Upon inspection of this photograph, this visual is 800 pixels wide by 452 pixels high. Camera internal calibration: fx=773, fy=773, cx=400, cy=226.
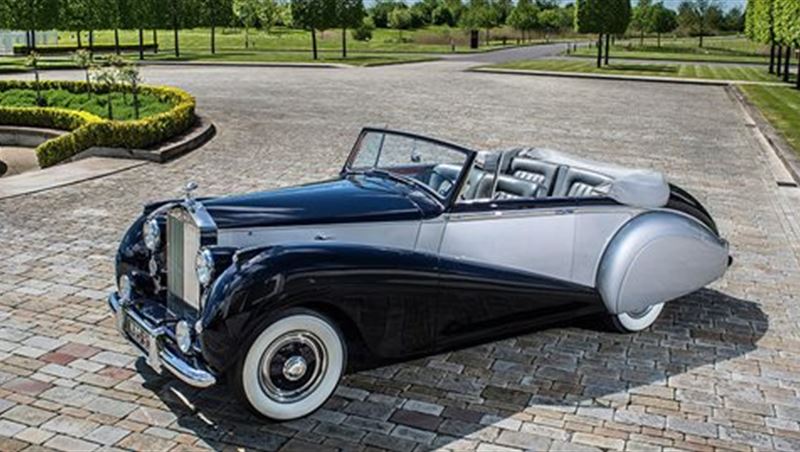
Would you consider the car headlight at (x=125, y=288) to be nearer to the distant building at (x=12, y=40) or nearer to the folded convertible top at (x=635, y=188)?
the folded convertible top at (x=635, y=188)

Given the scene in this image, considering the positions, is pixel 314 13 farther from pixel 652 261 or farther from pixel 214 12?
pixel 652 261

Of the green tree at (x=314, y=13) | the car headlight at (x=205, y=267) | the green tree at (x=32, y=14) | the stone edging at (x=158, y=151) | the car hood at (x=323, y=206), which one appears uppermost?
the green tree at (x=314, y=13)

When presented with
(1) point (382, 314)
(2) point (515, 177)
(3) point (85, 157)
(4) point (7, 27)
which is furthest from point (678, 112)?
(4) point (7, 27)

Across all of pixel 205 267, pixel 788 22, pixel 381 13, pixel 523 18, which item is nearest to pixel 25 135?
pixel 205 267

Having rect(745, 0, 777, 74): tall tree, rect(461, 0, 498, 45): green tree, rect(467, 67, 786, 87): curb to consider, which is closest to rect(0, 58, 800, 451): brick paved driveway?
rect(467, 67, 786, 87): curb

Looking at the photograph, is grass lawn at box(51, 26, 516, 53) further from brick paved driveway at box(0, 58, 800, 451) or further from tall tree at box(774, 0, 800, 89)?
brick paved driveway at box(0, 58, 800, 451)

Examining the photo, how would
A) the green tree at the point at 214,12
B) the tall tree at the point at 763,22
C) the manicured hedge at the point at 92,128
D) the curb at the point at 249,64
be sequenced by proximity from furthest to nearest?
the green tree at the point at 214,12 < the curb at the point at 249,64 < the tall tree at the point at 763,22 < the manicured hedge at the point at 92,128

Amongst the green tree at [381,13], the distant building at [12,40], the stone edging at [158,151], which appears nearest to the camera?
the stone edging at [158,151]

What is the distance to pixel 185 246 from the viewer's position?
4.69 m

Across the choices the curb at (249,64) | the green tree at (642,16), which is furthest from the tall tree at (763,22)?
the green tree at (642,16)

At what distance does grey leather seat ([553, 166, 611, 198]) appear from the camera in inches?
226

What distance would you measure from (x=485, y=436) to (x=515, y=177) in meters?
2.33

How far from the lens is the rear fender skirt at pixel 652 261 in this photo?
547 cm

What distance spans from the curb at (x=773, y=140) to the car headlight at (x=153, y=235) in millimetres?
9856
